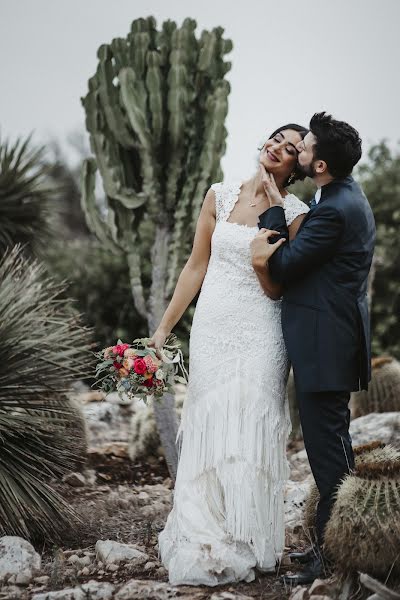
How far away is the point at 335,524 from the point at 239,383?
33.7 inches

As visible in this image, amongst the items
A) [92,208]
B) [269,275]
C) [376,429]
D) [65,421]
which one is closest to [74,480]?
[65,421]

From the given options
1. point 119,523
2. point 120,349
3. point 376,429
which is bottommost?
point 119,523

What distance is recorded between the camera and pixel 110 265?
1238cm

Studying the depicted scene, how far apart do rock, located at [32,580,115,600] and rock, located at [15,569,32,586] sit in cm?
40

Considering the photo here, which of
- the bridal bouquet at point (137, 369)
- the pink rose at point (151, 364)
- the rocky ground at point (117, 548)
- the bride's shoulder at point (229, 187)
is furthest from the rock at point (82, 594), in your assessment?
the bride's shoulder at point (229, 187)

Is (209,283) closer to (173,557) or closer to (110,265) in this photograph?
(173,557)

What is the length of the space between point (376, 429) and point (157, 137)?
3366 mm

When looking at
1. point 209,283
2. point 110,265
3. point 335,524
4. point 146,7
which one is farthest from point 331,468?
point 110,265

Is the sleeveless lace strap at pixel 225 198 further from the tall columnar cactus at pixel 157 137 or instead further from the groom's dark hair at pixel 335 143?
the tall columnar cactus at pixel 157 137

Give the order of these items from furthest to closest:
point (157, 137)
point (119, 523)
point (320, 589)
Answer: point (157, 137)
point (119, 523)
point (320, 589)

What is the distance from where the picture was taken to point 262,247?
3.47 meters

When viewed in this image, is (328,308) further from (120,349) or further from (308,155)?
(120,349)

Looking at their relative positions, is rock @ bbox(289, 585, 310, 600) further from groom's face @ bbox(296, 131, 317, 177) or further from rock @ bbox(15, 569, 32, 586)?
groom's face @ bbox(296, 131, 317, 177)

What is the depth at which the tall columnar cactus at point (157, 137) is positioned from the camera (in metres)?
6.71
